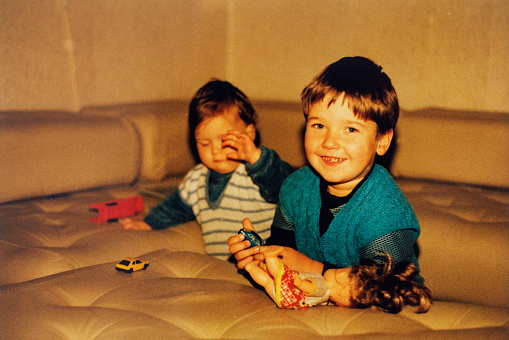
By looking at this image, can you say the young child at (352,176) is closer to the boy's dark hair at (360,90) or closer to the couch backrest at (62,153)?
the boy's dark hair at (360,90)

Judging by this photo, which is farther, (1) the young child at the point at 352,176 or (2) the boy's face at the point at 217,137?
(2) the boy's face at the point at 217,137

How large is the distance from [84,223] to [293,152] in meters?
0.68

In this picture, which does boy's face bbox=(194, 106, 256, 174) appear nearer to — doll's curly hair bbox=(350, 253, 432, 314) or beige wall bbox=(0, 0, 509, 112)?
beige wall bbox=(0, 0, 509, 112)

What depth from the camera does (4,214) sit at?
4.05 ft

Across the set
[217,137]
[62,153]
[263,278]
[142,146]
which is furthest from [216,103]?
[263,278]

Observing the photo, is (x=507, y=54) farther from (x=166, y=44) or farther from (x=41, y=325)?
(x=41, y=325)

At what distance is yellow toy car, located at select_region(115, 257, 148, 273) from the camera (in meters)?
1.00

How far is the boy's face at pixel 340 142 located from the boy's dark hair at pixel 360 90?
0.04 feet

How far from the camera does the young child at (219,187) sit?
130 centimetres

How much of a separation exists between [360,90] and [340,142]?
11 cm

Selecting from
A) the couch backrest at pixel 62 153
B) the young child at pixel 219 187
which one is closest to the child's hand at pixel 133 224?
the young child at pixel 219 187

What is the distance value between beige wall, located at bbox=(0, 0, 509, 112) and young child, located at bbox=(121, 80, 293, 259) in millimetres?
320

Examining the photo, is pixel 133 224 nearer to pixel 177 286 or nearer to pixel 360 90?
pixel 177 286

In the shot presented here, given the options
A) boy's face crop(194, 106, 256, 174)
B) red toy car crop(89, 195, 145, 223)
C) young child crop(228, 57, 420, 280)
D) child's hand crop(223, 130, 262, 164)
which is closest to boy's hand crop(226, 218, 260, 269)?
young child crop(228, 57, 420, 280)
